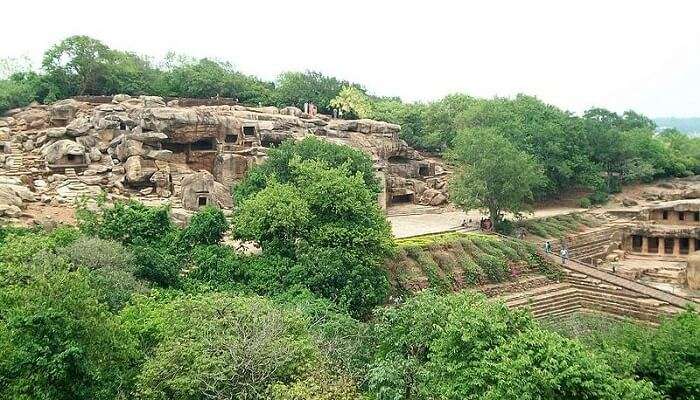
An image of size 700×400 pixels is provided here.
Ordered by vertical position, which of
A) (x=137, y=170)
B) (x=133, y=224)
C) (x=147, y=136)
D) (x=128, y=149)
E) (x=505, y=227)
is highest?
(x=147, y=136)

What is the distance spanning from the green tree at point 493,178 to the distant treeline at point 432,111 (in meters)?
5.27

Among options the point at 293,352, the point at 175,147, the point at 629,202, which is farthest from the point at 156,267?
the point at 629,202

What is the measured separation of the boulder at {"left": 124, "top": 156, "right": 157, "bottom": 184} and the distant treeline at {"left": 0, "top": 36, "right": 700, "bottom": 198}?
39.6 ft

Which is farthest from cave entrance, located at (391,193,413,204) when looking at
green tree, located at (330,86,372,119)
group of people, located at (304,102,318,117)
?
green tree, located at (330,86,372,119)

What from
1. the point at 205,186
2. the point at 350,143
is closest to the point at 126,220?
the point at 205,186

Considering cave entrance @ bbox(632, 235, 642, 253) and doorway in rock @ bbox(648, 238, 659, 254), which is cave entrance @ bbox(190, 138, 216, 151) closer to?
cave entrance @ bbox(632, 235, 642, 253)

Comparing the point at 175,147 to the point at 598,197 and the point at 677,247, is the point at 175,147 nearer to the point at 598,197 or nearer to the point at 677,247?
the point at 598,197

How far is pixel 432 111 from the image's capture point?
42500 mm

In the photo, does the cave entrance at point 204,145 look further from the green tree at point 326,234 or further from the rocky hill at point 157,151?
the green tree at point 326,234

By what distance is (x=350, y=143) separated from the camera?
33.5 meters

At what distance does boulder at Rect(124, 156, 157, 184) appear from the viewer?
27.9m

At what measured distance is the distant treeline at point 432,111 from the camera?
35.0 m

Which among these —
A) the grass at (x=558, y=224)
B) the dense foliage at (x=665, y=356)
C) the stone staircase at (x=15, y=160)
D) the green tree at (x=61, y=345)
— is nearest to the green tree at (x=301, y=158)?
the grass at (x=558, y=224)

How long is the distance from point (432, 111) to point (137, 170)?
21.7 meters
